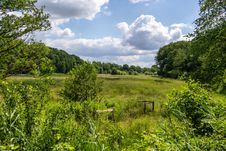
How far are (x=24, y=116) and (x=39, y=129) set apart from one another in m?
0.40

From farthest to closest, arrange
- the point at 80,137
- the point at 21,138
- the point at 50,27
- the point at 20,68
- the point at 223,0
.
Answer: the point at 223,0, the point at 50,27, the point at 20,68, the point at 80,137, the point at 21,138

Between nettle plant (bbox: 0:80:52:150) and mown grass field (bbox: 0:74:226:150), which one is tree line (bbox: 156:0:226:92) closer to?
mown grass field (bbox: 0:74:226:150)

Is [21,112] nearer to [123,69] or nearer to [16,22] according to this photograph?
[16,22]

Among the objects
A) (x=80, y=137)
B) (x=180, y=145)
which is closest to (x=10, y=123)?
(x=80, y=137)

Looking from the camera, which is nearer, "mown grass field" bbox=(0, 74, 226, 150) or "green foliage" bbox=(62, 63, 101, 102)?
"mown grass field" bbox=(0, 74, 226, 150)

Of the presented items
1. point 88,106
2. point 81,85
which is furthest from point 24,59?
point 81,85

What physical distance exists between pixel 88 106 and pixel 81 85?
25649mm

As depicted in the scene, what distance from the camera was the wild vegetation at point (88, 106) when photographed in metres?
3.48

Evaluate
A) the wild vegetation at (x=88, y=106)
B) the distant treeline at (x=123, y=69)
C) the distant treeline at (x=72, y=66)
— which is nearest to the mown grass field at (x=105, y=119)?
the wild vegetation at (x=88, y=106)

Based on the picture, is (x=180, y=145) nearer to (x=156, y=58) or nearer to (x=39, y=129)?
(x=39, y=129)

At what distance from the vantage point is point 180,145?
3.42 meters

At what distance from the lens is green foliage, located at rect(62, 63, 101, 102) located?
31078 millimetres

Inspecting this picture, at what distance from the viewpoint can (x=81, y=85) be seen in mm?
31219

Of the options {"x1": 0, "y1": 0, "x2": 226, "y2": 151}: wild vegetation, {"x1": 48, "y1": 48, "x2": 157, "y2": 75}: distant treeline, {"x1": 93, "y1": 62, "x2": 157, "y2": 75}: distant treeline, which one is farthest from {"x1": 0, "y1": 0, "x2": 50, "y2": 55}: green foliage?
{"x1": 93, "y1": 62, "x2": 157, "y2": 75}: distant treeline
